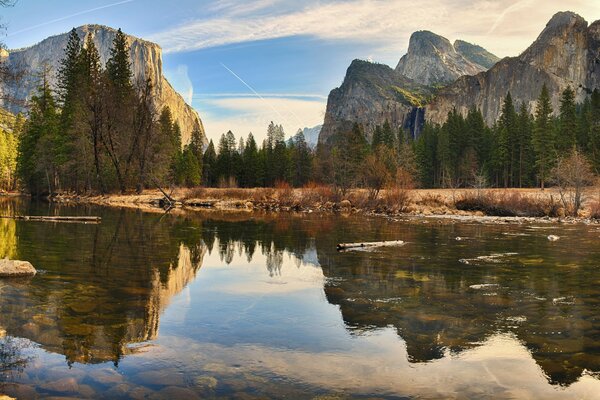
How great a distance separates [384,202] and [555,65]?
165 meters

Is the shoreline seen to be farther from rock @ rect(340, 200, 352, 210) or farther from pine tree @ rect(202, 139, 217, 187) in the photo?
pine tree @ rect(202, 139, 217, 187)

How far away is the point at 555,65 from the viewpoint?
579ft

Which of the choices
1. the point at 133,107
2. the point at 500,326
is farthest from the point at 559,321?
the point at 133,107

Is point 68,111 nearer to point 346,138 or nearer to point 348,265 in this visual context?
point 346,138

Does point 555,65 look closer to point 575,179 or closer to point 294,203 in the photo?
point 575,179

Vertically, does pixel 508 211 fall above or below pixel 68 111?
below

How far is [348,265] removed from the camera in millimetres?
14969

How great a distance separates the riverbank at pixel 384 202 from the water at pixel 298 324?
22.4 meters

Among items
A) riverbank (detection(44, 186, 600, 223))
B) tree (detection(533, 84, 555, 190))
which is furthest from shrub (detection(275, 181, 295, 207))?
tree (detection(533, 84, 555, 190))

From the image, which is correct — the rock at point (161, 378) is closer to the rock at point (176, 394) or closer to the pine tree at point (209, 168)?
the rock at point (176, 394)

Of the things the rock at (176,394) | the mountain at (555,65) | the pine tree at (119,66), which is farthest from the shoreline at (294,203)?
the mountain at (555,65)

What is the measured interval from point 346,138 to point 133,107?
1047 inches

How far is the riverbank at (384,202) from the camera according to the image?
37.8 meters

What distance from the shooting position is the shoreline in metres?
40.1
